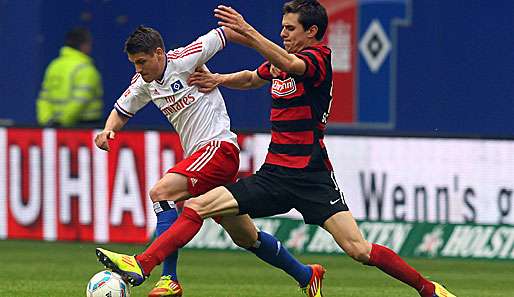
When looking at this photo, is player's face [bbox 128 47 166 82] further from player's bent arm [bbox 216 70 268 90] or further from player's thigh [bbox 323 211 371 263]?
player's thigh [bbox 323 211 371 263]

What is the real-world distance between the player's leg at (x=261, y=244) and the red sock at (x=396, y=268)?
0.85 m

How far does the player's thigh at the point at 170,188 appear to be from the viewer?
1002cm

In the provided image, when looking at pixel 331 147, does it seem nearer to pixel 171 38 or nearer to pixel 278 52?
pixel 171 38

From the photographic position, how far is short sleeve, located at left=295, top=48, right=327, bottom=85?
30.2 feet

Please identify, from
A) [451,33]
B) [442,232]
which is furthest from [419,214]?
[451,33]

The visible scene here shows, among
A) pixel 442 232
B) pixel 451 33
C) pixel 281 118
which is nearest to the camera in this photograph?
pixel 281 118

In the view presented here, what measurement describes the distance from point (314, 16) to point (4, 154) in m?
6.18

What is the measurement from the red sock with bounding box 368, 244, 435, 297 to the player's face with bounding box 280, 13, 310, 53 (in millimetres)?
1330

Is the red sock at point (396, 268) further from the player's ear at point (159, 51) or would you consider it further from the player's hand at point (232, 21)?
the player's ear at point (159, 51)

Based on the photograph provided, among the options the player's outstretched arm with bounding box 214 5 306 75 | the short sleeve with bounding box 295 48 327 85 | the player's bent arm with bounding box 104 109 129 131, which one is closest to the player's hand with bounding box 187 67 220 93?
the player's bent arm with bounding box 104 109 129 131

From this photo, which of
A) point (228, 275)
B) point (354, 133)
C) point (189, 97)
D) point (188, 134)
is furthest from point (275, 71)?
point (354, 133)

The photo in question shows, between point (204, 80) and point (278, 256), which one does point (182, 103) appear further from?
point (278, 256)

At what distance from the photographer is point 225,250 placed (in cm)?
1440

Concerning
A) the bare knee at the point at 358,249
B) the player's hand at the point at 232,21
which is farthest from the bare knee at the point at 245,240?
the player's hand at the point at 232,21
